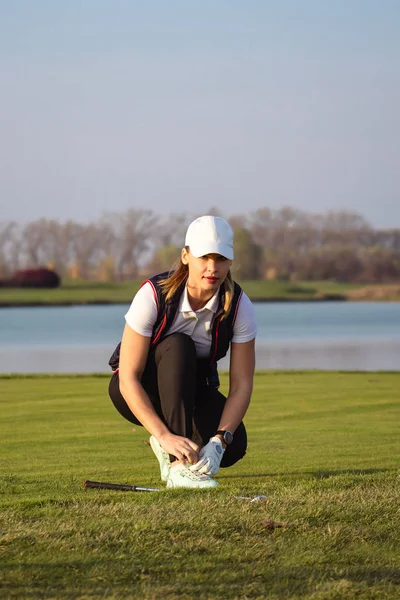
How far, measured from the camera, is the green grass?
106625 millimetres

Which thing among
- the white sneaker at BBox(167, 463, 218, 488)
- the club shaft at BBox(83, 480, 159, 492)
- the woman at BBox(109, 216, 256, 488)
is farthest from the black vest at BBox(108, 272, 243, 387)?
the club shaft at BBox(83, 480, 159, 492)

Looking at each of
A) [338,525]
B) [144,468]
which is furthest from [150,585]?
[144,468]

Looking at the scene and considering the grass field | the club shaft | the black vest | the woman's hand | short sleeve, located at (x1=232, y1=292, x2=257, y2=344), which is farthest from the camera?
short sleeve, located at (x1=232, y1=292, x2=257, y2=344)

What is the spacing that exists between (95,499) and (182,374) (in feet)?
2.51

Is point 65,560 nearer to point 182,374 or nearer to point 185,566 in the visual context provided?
point 185,566

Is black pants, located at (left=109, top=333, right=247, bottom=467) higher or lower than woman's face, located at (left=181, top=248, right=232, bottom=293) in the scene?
lower

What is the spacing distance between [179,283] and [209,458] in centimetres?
90

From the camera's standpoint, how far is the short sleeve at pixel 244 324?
5145 millimetres

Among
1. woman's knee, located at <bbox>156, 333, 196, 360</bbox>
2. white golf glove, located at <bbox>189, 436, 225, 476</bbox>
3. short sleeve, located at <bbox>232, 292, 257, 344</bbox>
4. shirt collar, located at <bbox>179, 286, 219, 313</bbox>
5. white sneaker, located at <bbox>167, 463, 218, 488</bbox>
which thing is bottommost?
white sneaker, located at <bbox>167, 463, 218, 488</bbox>

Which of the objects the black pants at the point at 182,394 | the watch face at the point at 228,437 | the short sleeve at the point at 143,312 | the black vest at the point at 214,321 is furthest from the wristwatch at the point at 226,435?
the short sleeve at the point at 143,312

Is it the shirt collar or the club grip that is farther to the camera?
the shirt collar

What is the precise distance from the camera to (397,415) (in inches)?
356

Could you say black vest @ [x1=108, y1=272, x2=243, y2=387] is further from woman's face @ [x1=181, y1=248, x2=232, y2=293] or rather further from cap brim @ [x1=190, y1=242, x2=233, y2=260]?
cap brim @ [x1=190, y1=242, x2=233, y2=260]

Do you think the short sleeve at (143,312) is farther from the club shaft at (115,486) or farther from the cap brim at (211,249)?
the club shaft at (115,486)
